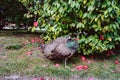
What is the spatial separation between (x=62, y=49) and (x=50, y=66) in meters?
0.41

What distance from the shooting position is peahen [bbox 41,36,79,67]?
15.4ft

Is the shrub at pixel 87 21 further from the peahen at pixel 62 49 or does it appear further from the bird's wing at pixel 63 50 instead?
the bird's wing at pixel 63 50

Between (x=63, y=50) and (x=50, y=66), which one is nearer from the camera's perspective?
(x=63, y=50)

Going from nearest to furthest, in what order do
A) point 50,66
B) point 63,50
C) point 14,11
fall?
point 63,50 < point 50,66 < point 14,11

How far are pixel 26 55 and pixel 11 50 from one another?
483 mm

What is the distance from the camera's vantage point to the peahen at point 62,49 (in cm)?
470

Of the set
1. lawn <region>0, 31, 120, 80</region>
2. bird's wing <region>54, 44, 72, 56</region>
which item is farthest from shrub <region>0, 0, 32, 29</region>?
bird's wing <region>54, 44, 72, 56</region>

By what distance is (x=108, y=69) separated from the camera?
484cm

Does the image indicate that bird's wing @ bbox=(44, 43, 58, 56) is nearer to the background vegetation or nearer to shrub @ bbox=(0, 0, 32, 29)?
the background vegetation

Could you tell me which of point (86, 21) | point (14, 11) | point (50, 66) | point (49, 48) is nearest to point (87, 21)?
point (86, 21)

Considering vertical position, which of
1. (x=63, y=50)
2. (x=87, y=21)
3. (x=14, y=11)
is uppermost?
(x=87, y=21)

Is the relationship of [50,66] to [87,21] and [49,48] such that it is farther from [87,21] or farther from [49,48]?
[87,21]

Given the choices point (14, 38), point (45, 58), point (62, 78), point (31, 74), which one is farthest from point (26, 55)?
point (14, 38)

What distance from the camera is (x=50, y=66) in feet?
15.8
